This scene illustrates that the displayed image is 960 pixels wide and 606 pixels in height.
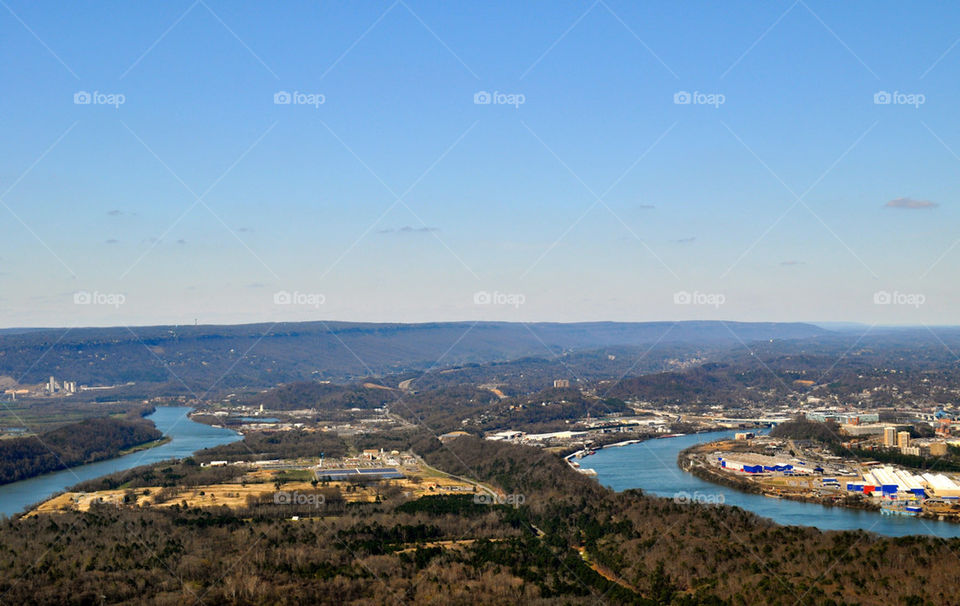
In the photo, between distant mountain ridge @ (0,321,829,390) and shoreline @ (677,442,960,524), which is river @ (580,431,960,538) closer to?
shoreline @ (677,442,960,524)

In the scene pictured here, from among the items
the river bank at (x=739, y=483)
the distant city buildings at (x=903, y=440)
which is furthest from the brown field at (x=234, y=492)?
the distant city buildings at (x=903, y=440)

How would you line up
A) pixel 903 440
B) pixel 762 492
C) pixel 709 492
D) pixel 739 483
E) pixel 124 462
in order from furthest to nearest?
pixel 124 462 < pixel 903 440 < pixel 739 483 < pixel 762 492 < pixel 709 492

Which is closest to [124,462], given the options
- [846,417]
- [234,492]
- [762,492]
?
[234,492]

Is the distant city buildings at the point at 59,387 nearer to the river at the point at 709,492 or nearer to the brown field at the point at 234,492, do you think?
the brown field at the point at 234,492

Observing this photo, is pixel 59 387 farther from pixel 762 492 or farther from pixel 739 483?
pixel 762 492

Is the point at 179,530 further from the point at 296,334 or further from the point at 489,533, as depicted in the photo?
the point at 296,334

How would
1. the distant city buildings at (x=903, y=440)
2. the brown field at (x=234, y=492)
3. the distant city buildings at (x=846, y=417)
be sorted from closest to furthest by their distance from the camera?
1. the brown field at (x=234, y=492)
2. the distant city buildings at (x=903, y=440)
3. the distant city buildings at (x=846, y=417)

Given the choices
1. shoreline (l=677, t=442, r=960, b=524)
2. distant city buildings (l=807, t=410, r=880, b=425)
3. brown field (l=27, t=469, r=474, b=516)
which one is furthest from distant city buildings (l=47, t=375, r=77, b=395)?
distant city buildings (l=807, t=410, r=880, b=425)
